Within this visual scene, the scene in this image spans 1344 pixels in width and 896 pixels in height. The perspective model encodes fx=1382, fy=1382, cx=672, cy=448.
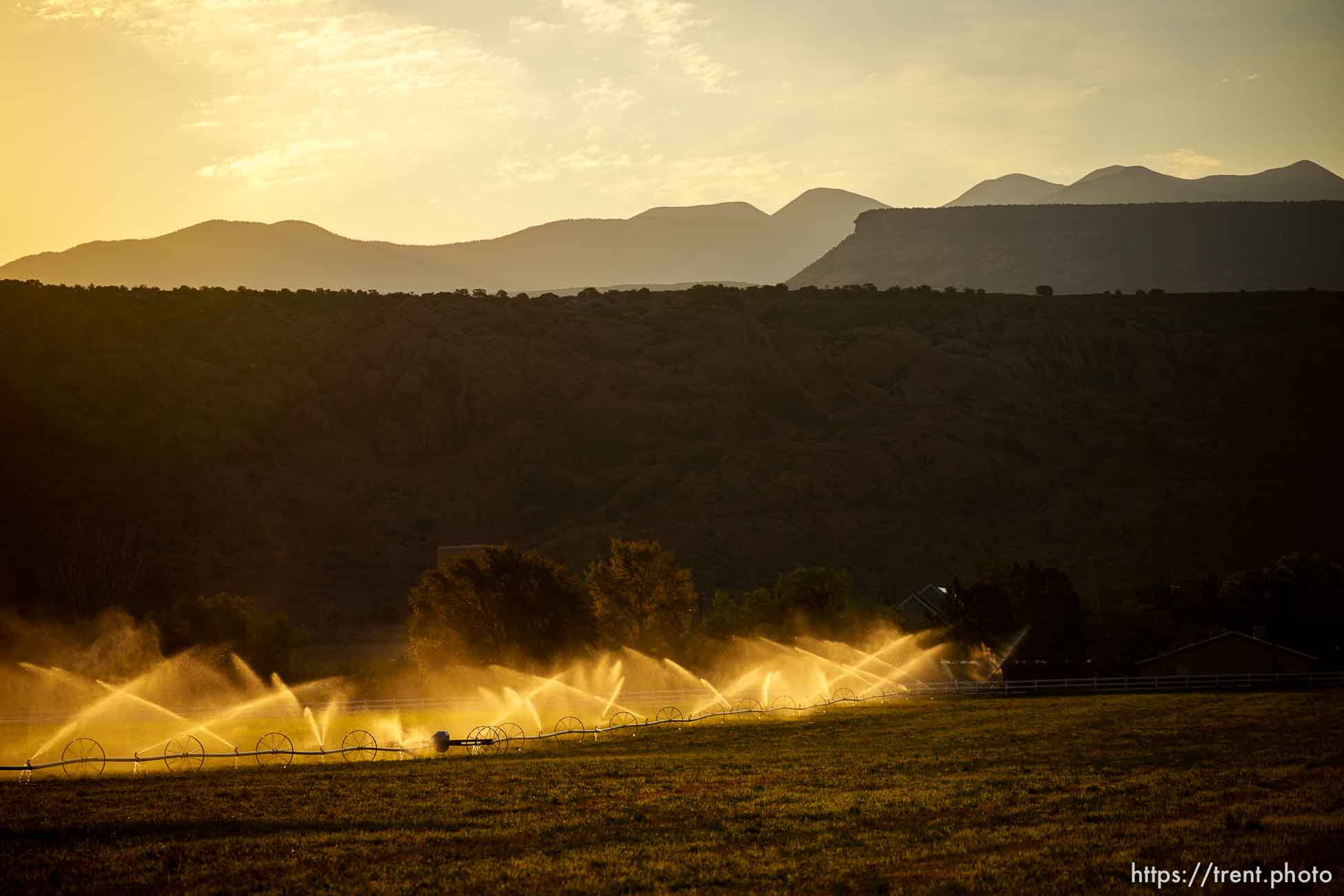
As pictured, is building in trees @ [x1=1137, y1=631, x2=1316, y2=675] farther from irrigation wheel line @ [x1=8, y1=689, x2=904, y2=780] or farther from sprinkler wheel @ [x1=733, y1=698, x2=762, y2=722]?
irrigation wheel line @ [x1=8, y1=689, x2=904, y2=780]

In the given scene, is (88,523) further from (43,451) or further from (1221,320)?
(1221,320)

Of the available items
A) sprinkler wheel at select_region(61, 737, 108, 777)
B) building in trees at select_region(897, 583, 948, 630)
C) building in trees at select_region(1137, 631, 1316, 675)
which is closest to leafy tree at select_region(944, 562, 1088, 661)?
building in trees at select_region(897, 583, 948, 630)

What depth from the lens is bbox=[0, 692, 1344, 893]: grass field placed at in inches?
924

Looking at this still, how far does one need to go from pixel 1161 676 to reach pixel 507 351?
108142mm

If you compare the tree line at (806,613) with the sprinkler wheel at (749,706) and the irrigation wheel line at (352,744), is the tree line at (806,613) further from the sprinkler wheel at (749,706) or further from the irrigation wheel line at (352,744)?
the irrigation wheel line at (352,744)

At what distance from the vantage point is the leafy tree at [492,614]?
273 feet

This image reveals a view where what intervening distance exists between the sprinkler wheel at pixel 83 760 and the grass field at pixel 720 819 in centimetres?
257

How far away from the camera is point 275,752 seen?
144 ft

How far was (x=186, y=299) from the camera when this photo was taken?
186m

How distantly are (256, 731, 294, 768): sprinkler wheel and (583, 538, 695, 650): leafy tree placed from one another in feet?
124

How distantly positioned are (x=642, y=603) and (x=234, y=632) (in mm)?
26360

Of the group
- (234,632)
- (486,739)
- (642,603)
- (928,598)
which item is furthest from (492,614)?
(928,598)

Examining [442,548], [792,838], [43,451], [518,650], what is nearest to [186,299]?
[43,451]

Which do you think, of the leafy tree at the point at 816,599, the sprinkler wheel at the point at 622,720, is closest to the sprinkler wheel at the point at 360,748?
the sprinkler wheel at the point at 622,720
